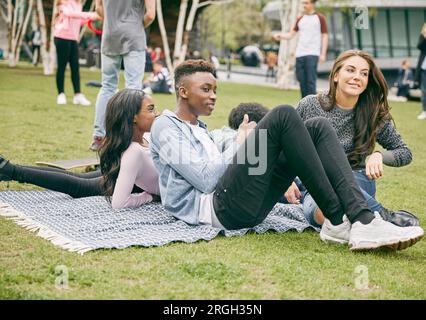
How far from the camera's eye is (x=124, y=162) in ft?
17.0

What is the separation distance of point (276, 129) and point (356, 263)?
37.8 inches

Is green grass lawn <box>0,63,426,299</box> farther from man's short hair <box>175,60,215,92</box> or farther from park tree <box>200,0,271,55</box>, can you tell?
park tree <box>200,0,271,55</box>

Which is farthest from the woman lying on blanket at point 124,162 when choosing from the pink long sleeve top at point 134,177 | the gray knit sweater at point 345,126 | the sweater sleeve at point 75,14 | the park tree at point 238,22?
the park tree at point 238,22

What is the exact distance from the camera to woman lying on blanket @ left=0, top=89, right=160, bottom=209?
5227mm

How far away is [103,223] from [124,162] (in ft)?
1.78

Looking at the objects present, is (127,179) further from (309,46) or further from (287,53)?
(287,53)

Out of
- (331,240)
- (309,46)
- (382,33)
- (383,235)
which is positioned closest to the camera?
(383,235)

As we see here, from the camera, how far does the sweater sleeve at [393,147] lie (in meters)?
4.97

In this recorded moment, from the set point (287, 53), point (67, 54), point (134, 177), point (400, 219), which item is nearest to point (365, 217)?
point (400, 219)

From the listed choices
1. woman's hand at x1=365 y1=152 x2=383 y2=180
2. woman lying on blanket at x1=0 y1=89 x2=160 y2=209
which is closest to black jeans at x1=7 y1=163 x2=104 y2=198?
woman lying on blanket at x1=0 y1=89 x2=160 y2=209

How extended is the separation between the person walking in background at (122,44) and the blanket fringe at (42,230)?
261cm

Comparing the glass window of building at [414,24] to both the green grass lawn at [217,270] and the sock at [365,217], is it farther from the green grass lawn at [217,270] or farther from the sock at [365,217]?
the sock at [365,217]
